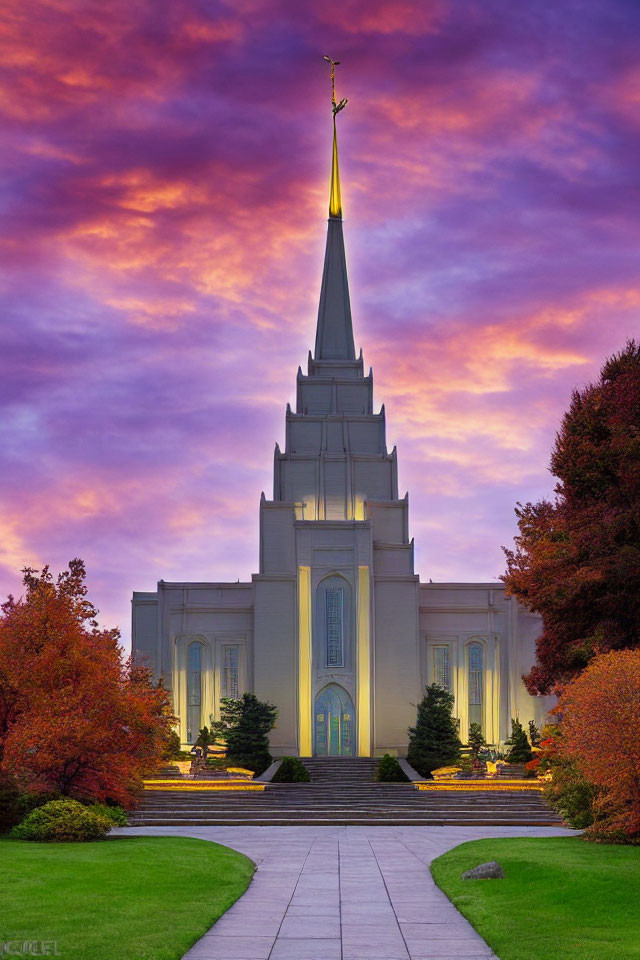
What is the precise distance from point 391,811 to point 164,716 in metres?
7.10

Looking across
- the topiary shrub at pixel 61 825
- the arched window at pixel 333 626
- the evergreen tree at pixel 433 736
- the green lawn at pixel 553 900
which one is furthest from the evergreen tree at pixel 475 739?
the green lawn at pixel 553 900

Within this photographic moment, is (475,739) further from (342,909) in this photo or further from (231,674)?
(342,909)

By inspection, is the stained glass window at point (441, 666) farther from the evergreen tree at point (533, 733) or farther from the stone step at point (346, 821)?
the stone step at point (346, 821)

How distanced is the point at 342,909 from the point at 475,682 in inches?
1582

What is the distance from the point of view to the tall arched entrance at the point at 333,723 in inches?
1937

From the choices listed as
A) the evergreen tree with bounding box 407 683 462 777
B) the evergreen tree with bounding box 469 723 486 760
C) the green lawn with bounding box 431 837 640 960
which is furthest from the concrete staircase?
the green lawn with bounding box 431 837 640 960

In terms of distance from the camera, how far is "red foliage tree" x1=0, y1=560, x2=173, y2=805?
22172 millimetres

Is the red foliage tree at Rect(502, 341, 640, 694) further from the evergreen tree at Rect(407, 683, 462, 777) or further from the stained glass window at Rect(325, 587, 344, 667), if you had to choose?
the stained glass window at Rect(325, 587, 344, 667)

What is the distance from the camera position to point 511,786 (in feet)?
113

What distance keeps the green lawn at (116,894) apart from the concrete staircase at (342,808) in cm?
968

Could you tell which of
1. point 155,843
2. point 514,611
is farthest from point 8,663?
point 514,611

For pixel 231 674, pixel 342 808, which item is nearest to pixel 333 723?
pixel 231 674

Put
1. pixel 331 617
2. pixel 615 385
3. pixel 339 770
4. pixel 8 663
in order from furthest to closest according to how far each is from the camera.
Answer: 1. pixel 331 617
2. pixel 339 770
3. pixel 615 385
4. pixel 8 663

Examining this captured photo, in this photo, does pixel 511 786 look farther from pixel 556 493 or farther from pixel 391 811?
pixel 556 493
